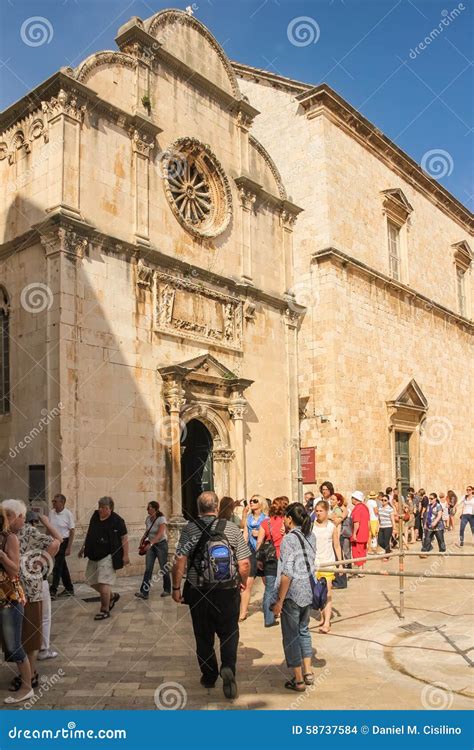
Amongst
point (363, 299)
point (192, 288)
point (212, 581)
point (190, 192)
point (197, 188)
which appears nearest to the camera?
point (212, 581)

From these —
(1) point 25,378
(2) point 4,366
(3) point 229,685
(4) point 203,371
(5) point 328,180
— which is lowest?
(3) point 229,685

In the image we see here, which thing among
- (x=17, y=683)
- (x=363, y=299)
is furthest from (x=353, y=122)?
(x=17, y=683)

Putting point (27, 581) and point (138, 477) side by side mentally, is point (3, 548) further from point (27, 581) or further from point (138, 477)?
point (138, 477)

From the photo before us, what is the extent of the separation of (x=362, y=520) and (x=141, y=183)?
7.88 m

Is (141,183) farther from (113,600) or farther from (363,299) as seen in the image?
(363,299)

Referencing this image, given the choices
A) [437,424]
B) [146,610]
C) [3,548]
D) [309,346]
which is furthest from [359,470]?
[3,548]

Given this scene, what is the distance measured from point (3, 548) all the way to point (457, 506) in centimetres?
2338

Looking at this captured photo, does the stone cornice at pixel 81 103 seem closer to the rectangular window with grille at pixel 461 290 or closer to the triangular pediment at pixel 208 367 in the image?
the triangular pediment at pixel 208 367

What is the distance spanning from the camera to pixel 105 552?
28.6 ft

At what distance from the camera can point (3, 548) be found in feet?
17.7

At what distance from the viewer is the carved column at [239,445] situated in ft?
50.3

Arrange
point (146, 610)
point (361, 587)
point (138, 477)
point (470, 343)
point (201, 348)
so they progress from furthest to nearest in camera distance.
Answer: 1. point (470, 343)
2. point (201, 348)
3. point (138, 477)
4. point (361, 587)
5. point (146, 610)

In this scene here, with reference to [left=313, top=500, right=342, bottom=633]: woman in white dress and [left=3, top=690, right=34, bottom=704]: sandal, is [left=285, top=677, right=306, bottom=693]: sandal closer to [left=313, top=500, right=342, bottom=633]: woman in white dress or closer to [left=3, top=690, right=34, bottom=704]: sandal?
[left=3, top=690, right=34, bottom=704]: sandal

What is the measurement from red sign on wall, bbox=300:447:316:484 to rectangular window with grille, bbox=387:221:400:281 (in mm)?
7468
